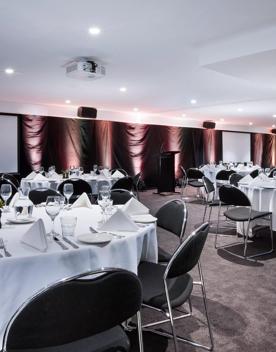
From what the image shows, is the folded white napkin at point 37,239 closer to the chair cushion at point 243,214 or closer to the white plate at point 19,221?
the white plate at point 19,221

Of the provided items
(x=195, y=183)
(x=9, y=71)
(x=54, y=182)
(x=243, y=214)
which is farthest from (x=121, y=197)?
(x=195, y=183)

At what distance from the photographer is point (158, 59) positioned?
190 inches

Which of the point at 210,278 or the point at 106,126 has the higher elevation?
the point at 106,126

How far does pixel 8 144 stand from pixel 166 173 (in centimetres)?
458

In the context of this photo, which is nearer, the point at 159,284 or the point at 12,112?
the point at 159,284

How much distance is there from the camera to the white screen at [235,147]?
48.6ft

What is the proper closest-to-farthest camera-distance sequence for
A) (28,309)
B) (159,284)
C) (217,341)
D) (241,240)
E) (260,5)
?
1. (28,309)
2. (159,284)
3. (217,341)
4. (260,5)
5. (241,240)

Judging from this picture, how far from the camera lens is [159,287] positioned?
2.00 meters

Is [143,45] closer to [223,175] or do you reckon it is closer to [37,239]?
[37,239]

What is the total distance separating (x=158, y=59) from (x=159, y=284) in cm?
365

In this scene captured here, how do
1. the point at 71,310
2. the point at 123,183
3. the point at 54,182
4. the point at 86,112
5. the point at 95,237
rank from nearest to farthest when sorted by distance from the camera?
1. the point at 71,310
2. the point at 95,237
3. the point at 123,183
4. the point at 54,182
5. the point at 86,112

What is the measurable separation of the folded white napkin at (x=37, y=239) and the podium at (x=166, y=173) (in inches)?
332

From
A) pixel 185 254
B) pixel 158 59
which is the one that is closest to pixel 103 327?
pixel 185 254

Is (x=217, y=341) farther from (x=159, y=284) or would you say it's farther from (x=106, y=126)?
(x=106, y=126)
